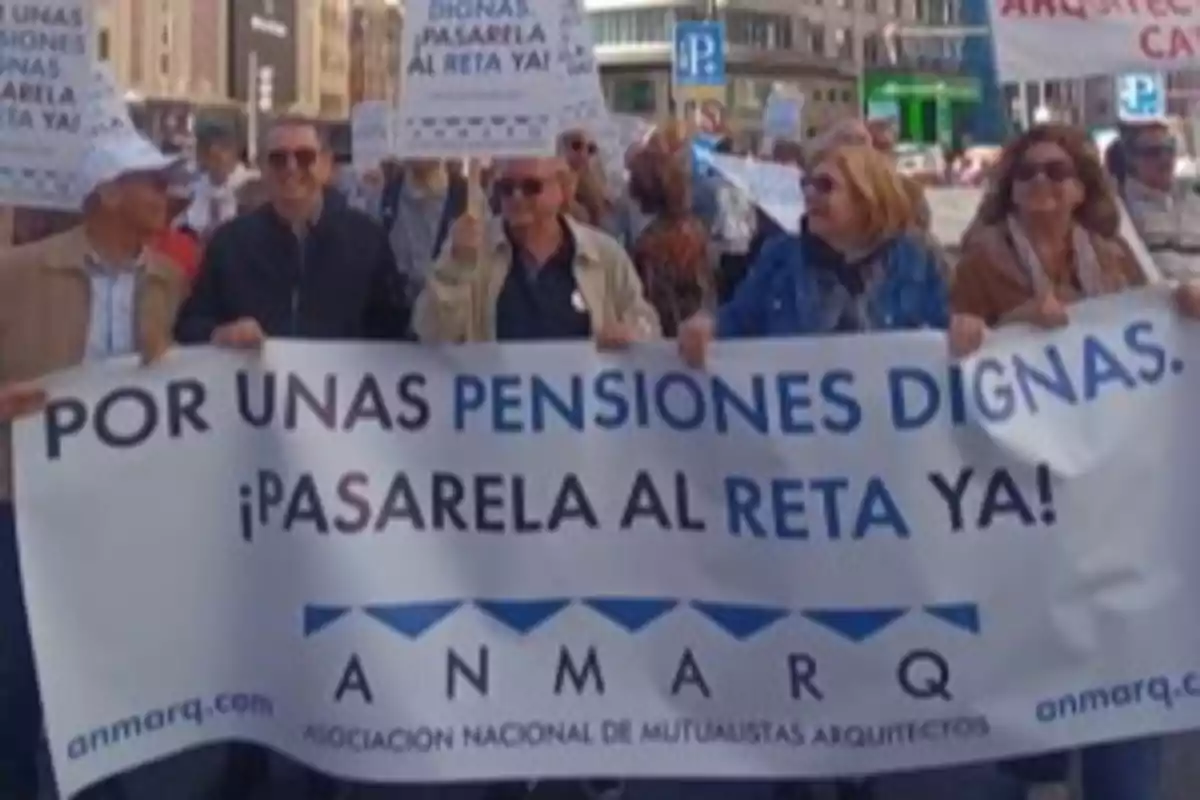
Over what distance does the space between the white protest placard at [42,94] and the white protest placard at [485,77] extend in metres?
0.85

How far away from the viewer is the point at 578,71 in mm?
6508

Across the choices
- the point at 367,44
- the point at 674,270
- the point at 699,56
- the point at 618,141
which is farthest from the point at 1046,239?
the point at 367,44

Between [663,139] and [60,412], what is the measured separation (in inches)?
175

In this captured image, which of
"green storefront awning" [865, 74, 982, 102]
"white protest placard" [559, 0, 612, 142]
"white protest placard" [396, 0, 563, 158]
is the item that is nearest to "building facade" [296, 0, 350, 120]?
"green storefront awning" [865, 74, 982, 102]

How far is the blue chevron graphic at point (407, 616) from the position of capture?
5129 mm

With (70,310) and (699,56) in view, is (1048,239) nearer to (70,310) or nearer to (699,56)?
(70,310)

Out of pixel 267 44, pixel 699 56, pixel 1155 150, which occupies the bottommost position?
pixel 1155 150

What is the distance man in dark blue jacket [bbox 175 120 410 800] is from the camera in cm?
548

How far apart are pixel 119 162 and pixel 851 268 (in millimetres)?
1707

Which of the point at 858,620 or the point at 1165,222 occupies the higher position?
the point at 1165,222

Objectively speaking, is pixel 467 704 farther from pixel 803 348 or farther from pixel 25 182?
pixel 25 182

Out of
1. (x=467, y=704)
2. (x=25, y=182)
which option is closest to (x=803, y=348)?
(x=467, y=704)

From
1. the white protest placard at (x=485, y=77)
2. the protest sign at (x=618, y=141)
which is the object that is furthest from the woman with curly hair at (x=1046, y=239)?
the protest sign at (x=618, y=141)

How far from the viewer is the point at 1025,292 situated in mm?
5418
